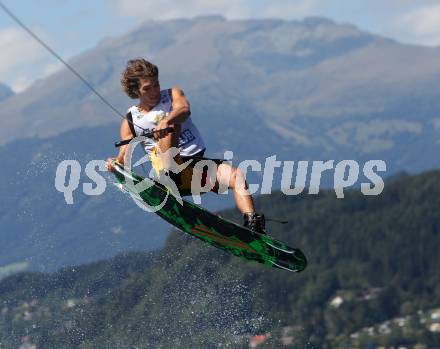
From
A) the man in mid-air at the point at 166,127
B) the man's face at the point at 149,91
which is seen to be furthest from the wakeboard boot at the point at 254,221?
the man's face at the point at 149,91

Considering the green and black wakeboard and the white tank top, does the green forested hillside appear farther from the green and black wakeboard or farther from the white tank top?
the white tank top

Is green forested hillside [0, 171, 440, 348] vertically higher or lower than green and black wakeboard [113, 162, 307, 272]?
lower

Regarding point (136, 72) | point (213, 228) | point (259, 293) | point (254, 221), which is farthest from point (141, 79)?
point (259, 293)

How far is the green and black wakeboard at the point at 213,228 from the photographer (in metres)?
15.5

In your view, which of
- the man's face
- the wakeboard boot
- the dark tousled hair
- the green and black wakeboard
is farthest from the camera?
the green and black wakeboard

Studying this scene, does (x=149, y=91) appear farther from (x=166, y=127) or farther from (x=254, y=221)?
(x=254, y=221)

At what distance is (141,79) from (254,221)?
8.43ft

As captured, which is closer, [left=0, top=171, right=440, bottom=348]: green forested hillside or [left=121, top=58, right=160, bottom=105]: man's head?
[left=121, top=58, right=160, bottom=105]: man's head

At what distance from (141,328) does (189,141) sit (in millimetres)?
26741

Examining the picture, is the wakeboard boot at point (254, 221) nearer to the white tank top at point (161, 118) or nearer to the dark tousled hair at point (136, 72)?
the white tank top at point (161, 118)

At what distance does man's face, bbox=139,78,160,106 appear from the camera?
1370 cm

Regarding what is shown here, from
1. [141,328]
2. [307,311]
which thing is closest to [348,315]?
[307,311]

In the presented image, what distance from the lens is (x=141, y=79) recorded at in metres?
13.7

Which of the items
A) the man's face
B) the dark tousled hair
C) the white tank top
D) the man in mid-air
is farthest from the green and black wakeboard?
the dark tousled hair
